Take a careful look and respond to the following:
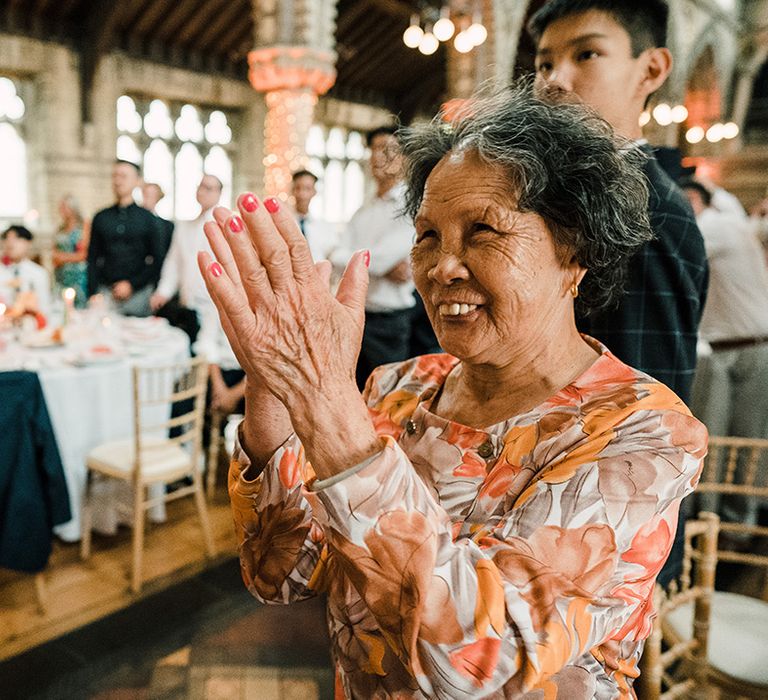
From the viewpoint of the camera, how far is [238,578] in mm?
3043

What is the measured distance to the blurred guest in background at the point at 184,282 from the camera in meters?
4.78

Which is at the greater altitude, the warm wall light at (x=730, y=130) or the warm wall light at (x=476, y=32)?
the warm wall light at (x=730, y=130)

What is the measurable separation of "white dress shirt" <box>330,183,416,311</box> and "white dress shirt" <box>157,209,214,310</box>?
1.67 metres

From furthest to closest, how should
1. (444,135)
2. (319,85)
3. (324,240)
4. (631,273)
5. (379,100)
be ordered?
(379,100)
(319,85)
(324,240)
(631,273)
(444,135)

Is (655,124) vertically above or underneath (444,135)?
above

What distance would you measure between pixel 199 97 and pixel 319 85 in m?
5.79

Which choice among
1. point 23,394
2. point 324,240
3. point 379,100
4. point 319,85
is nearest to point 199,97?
point 379,100

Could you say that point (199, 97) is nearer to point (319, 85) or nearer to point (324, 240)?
point (319, 85)

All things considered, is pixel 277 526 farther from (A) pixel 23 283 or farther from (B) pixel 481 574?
(A) pixel 23 283

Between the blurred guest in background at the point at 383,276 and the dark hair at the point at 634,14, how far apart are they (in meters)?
1.90

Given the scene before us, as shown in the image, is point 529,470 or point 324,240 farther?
point 324,240

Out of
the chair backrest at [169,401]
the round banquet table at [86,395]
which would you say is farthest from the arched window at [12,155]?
the chair backrest at [169,401]

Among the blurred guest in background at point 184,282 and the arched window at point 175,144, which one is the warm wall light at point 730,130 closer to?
the arched window at point 175,144

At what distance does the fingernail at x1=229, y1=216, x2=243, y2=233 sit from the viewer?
0.71 meters
